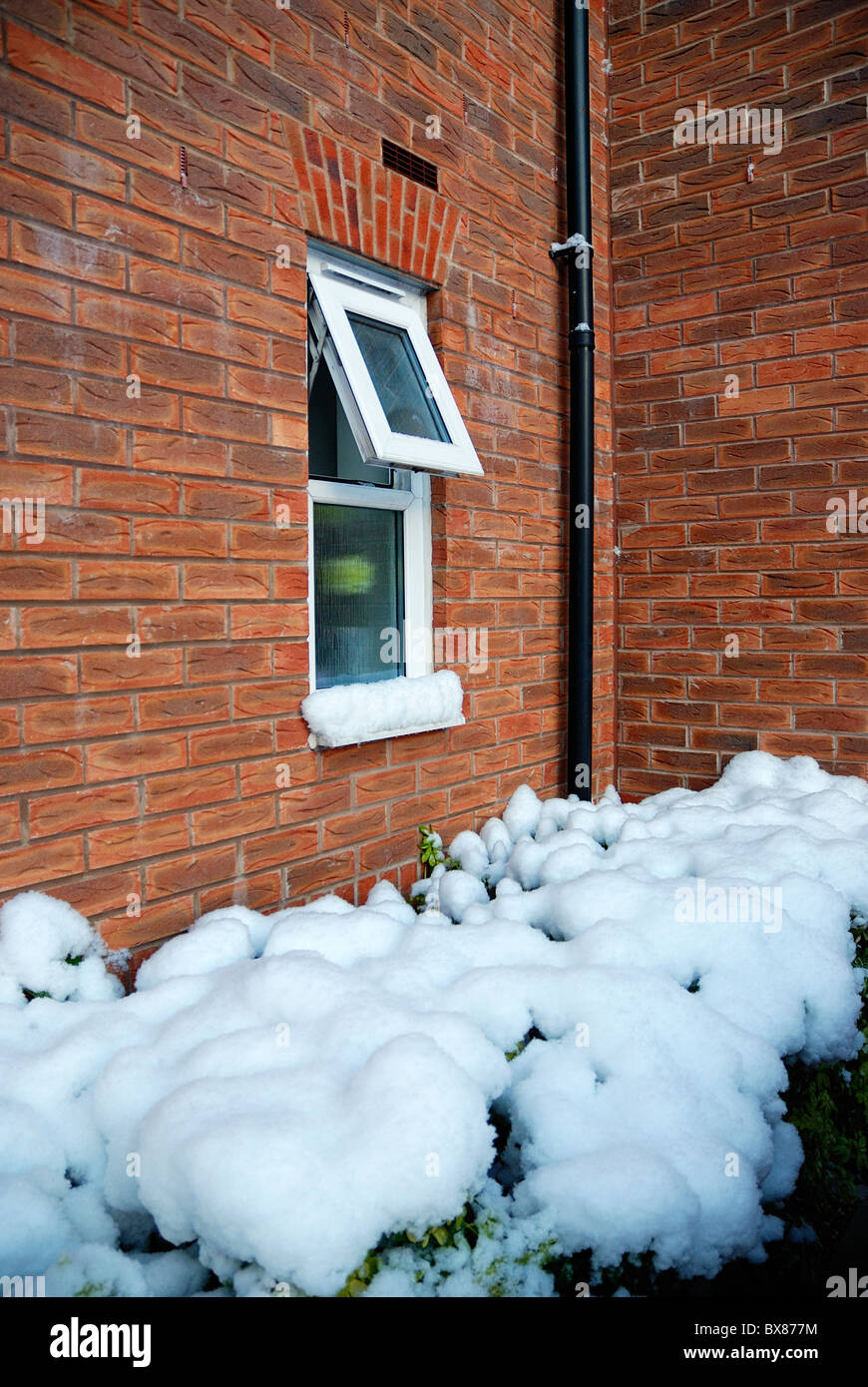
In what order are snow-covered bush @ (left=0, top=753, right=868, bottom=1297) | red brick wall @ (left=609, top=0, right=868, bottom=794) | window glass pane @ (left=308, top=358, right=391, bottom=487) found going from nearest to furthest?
snow-covered bush @ (left=0, top=753, right=868, bottom=1297) → window glass pane @ (left=308, top=358, right=391, bottom=487) → red brick wall @ (left=609, top=0, right=868, bottom=794)

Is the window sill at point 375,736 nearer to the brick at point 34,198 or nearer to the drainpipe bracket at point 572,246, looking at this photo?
the brick at point 34,198

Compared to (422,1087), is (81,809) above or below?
above

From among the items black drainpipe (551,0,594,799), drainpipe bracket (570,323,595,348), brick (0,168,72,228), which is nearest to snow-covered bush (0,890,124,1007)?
brick (0,168,72,228)

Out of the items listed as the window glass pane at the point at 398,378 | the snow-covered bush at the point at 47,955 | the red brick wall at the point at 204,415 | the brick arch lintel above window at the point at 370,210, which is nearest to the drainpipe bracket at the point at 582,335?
the red brick wall at the point at 204,415

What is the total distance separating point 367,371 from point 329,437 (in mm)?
266

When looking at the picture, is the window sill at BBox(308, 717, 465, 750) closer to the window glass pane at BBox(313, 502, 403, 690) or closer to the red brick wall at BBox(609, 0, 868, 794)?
the window glass pane at BBox(313, 502, 403, 690)

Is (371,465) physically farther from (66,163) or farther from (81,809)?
(81,809)

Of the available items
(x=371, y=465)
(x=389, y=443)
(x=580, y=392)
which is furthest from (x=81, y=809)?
(x=580, y=392)

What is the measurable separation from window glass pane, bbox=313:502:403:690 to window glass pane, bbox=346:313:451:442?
34cm

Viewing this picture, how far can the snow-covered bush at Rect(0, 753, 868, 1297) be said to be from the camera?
58.1 inches

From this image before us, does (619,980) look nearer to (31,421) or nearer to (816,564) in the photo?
(31,421)

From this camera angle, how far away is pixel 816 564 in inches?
162

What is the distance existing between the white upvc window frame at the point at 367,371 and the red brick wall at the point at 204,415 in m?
0.12

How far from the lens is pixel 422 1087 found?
163cm
